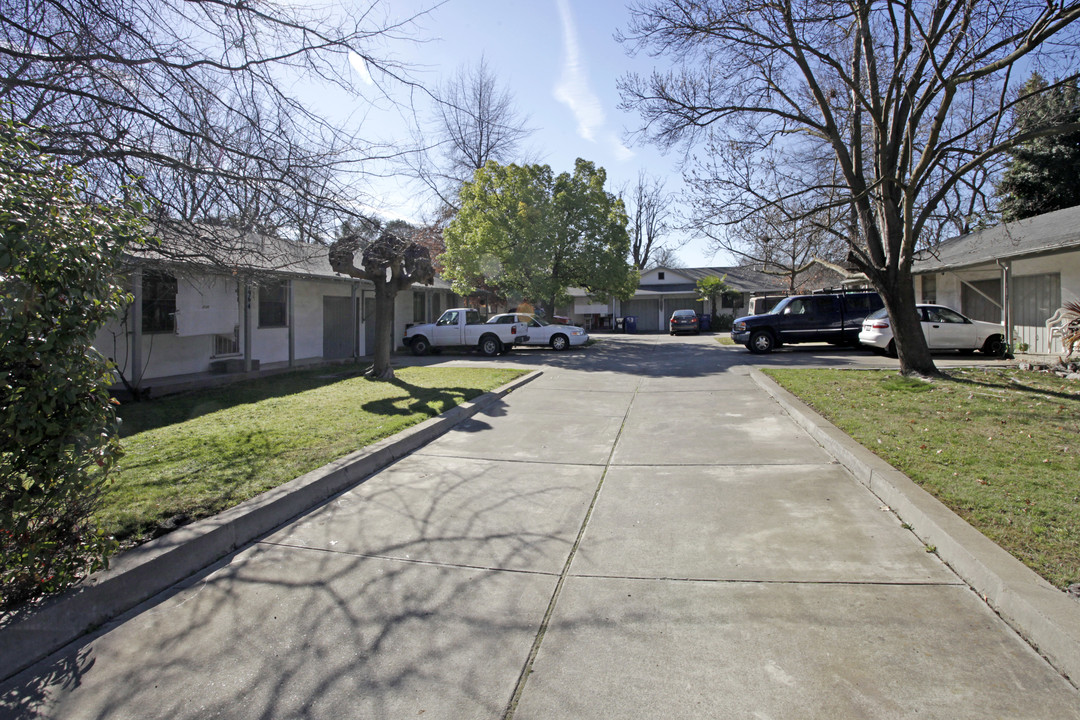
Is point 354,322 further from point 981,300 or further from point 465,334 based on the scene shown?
point 981,300

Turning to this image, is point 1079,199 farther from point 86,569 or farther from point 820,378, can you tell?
point 86,569

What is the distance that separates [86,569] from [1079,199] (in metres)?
30.4

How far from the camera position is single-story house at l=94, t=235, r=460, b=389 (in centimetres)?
816

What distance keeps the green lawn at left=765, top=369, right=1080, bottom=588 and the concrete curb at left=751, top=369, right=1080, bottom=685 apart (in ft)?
0.47

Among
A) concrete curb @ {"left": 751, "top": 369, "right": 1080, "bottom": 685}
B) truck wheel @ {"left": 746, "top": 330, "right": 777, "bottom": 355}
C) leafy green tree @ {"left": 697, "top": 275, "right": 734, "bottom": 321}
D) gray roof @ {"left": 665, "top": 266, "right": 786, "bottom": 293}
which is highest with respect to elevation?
gray roof @ {"left": 665, "top": 266, "right": 786, "bottom": 293}

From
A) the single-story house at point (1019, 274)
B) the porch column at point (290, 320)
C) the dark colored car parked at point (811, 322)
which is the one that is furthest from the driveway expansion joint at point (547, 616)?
the dark colored car parked at point (811, 322)

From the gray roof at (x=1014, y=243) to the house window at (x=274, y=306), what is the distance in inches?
578

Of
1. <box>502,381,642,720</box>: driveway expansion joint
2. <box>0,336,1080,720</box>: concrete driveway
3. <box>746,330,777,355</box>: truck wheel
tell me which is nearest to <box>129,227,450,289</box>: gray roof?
<box>0,336,1080,720</box>: concrete driveway

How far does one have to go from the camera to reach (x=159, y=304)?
12.9 metres

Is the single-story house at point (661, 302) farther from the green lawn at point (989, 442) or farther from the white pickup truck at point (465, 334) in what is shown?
the green lawn at point (989, 442)

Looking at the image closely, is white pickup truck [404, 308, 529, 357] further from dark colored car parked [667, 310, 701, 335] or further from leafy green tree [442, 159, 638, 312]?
dark colored car parked [667, 310, 701, 335]

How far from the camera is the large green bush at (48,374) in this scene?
133 inches

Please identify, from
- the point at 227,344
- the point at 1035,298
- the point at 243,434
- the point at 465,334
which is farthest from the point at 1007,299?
the point at 227,344

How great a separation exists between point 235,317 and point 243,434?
710cm
